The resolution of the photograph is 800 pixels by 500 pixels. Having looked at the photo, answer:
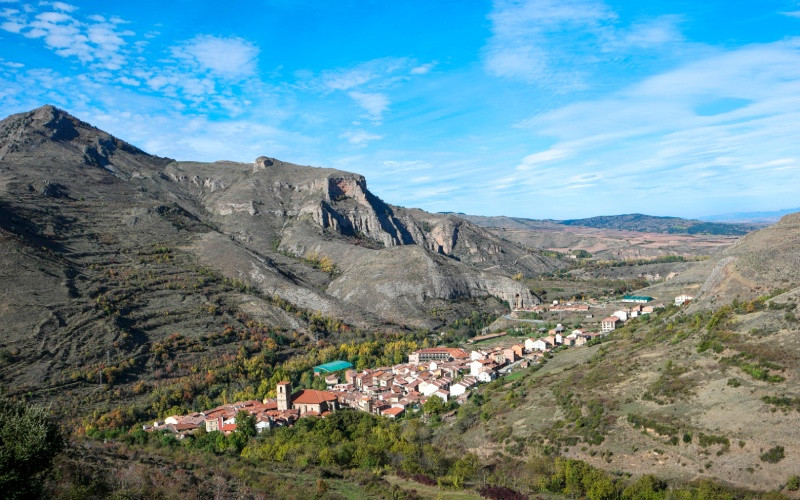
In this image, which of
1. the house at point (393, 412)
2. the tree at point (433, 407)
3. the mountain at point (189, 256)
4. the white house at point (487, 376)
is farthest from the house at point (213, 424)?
the white house at point (487, 376)

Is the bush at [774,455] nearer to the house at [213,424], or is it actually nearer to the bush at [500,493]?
the bush at [500,493]

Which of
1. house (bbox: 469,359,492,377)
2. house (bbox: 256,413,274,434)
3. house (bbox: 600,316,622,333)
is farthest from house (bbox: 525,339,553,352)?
house (bbox: 256,413,274,434)

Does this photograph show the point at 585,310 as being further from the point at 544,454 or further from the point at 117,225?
the point at 117,225

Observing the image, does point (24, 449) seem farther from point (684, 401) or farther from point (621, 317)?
point (621, 317)

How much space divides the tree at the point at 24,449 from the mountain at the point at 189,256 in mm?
35896

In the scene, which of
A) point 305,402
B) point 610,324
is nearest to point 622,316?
point 610,324

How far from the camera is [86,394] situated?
47062 millimetres

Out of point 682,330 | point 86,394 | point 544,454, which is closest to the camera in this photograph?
point 544,454

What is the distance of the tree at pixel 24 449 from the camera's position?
1466cm

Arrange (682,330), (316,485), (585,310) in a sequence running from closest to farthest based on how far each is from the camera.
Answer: (316,485) < (682,330) < (585,310)

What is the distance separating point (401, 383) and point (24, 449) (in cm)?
4221

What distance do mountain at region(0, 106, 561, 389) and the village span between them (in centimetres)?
1598

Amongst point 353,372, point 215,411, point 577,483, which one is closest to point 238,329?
point 353,372

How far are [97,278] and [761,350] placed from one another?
7658cm
